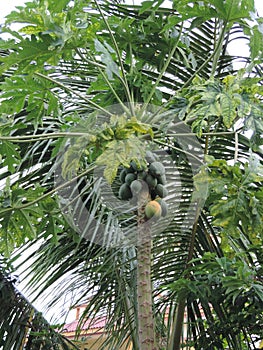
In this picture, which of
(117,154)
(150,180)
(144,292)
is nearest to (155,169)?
(150,180)

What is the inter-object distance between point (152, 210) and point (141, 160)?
0.15m

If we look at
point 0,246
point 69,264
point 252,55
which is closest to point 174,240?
point 69,264

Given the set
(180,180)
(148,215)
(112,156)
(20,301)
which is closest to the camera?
(112,156)

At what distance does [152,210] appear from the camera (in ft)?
5.12

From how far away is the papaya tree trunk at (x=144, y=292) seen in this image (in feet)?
4.85

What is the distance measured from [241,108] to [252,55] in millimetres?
220

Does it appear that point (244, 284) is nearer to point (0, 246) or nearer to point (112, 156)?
point (112, 156)

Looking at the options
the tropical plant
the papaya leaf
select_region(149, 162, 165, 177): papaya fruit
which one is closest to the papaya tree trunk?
the tropical plant

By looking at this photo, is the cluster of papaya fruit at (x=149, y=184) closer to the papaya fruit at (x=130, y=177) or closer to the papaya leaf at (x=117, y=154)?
the papaya fruit at (x=130, y=177)

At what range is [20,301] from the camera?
261cm

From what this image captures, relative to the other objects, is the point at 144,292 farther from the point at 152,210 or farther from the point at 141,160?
the point at 141,160

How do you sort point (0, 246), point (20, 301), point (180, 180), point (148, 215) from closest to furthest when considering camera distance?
point (148, 215), point (0, 246), point (180, 180), point (20, 301)

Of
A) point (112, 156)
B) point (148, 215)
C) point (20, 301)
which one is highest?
point (112, 156)

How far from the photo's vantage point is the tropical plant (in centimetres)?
150
